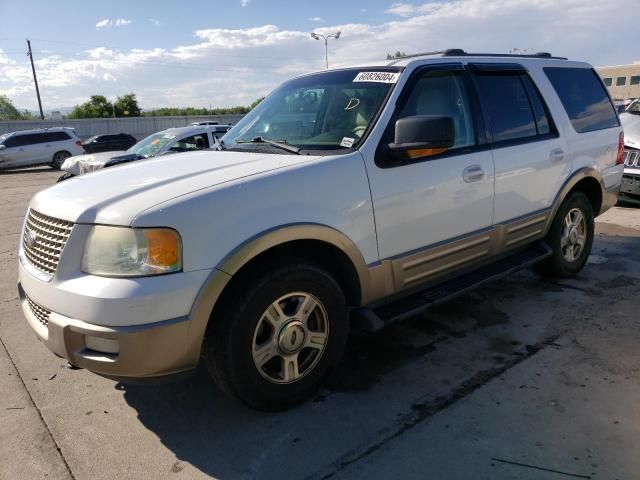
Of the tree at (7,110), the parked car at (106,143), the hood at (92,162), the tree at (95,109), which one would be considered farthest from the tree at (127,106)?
the hood at (92,162)

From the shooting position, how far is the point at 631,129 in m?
8.25

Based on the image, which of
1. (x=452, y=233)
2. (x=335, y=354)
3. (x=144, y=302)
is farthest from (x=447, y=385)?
(x=144, y=302)

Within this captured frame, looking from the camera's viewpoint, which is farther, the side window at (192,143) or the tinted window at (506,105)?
the side window at (192,143)

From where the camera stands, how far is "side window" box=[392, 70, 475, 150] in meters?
3.47

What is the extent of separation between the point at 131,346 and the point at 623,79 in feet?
273

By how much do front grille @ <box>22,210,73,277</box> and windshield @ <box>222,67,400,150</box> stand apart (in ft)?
4.49

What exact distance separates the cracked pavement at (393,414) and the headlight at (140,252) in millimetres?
984

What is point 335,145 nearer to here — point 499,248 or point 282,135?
point 282,135

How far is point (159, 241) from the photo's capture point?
2.37m

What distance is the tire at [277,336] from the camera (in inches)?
103

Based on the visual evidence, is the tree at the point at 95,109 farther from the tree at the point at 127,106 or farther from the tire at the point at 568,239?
the tire at the point at 568,239

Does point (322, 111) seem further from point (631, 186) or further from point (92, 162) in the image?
point (92, 162)

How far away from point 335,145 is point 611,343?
239 centimetres

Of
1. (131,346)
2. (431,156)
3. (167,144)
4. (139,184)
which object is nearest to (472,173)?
(431,156)
